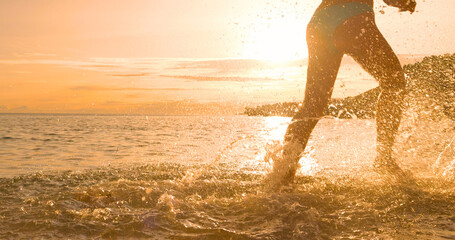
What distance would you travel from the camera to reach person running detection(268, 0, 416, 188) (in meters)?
3.31

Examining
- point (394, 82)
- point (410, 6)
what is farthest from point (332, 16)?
point (394, 82)

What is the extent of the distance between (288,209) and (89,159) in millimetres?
4701

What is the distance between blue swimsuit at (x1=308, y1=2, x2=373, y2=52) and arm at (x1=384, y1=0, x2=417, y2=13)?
223 millimetres

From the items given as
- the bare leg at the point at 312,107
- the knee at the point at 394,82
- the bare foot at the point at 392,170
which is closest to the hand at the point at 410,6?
the knee at the point at 394,82

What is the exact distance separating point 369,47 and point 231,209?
181cm

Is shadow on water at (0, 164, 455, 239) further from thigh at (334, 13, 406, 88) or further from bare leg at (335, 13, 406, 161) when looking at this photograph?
thigh at (334, 13, 406, 88)

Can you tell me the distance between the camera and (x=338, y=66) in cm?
347

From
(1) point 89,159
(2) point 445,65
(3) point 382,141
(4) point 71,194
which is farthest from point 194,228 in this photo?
(2) point 445,65

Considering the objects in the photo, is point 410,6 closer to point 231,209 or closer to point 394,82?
point 394,82

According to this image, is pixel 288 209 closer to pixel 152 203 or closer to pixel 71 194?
pixel 152 203

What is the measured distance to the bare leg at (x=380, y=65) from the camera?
330 centimetres

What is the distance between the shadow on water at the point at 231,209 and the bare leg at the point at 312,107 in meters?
0.20

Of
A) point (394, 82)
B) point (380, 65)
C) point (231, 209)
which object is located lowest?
point (231, 209)

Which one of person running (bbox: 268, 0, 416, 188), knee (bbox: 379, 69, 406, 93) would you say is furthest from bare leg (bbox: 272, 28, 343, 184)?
knee (bbox: 379, 69, 406, 93)
